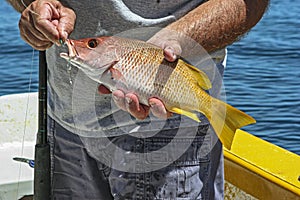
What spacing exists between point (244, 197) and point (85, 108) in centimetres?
144

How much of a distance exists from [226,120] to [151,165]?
0.97 ft

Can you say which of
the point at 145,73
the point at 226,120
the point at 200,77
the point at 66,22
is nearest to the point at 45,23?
the point at 66,22

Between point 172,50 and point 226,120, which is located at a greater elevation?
point 172,50

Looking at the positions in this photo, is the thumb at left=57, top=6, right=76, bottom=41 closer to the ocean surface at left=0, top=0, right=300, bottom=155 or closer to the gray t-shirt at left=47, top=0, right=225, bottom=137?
the gray t-shirt at left=47, top=0, right=225, bottom=137

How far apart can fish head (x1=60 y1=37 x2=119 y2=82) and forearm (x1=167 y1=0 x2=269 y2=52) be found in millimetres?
187

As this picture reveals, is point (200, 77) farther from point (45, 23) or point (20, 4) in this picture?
point (20, 4)

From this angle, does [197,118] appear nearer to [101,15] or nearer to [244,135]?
[101,15]

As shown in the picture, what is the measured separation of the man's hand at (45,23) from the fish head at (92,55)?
1.8 inches

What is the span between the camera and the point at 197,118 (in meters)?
2.15

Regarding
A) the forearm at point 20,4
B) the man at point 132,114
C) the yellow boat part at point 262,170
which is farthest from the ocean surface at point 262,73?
the man at point 132,114

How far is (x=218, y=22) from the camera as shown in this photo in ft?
7.11

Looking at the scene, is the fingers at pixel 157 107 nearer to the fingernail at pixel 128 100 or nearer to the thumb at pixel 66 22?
the fingernail at pixel 128 100

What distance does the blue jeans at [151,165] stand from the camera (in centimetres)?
229

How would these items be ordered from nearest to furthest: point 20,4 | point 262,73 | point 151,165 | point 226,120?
point 226,120
point 151,165
point 20,4
point 262,73
